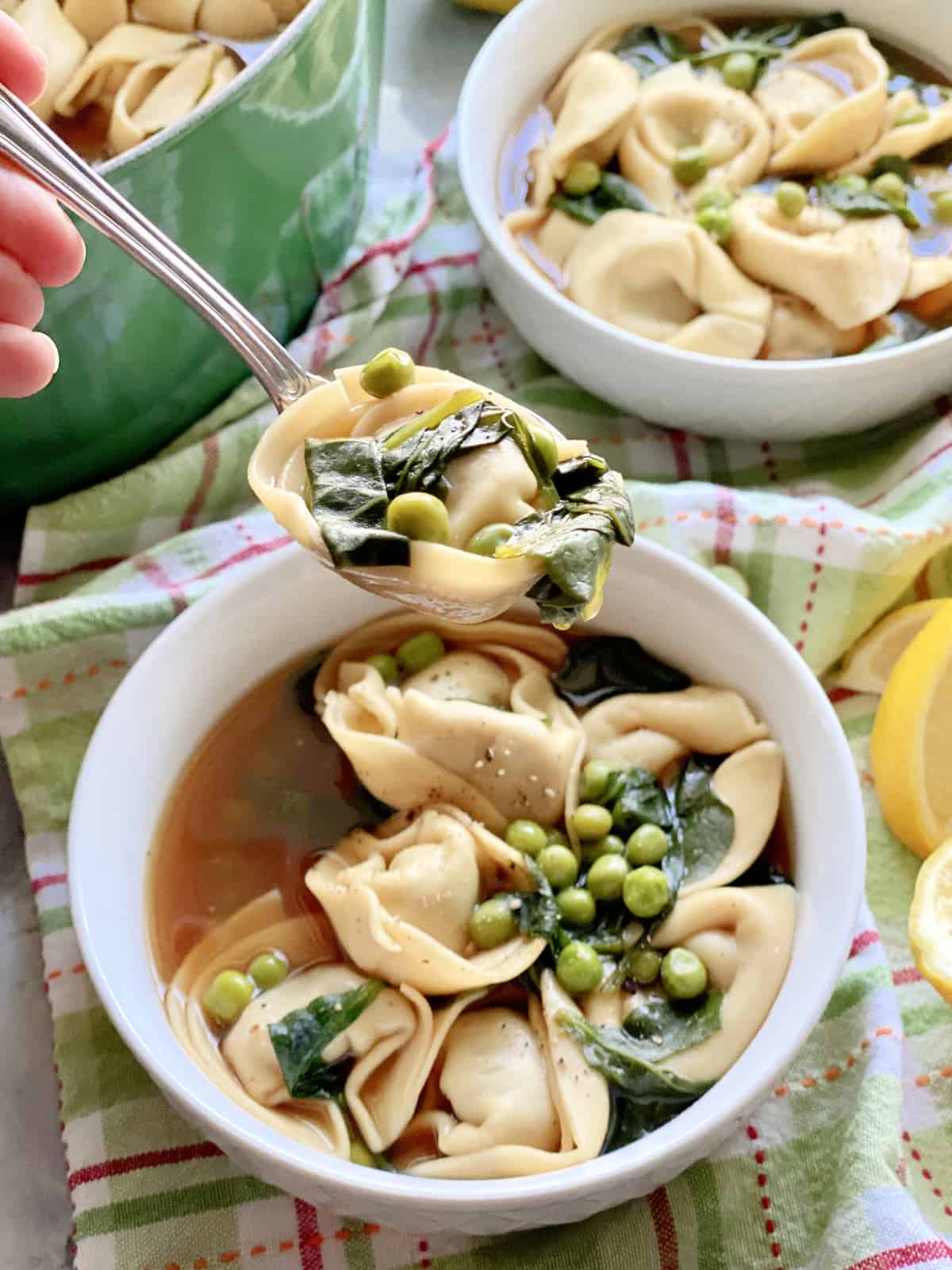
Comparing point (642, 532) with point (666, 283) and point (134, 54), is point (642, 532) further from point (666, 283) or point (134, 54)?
point (134, 54)

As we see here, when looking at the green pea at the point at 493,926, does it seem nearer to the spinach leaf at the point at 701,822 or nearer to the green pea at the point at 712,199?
the spinach leaf at the point at 701,822

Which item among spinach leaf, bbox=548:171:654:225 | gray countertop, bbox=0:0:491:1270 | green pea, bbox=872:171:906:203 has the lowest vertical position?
gray countertop, bbox=0:0:491:1270

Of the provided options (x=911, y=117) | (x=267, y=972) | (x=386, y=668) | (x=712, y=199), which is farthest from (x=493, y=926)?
(x=911, y=117)

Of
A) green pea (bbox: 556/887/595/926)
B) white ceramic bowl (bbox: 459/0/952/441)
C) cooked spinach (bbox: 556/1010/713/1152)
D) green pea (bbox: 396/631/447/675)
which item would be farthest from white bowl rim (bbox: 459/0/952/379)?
cooked spinach (bbox: 556/1010/713/1152)

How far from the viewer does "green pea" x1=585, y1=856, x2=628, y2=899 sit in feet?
6.69

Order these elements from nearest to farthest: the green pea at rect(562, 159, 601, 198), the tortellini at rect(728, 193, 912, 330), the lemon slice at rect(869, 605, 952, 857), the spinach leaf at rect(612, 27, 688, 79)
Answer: the lemon slice at rect(869, 605, 952, 857) < the tortellini at rect(728, 193, 912, 330) < the green pea at rect(562, 159, 601, 198) < the spinach leaf at rect(612, 27, 688, 79)

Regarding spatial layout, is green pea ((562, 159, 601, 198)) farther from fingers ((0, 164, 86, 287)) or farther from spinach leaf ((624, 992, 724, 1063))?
spinach leaf ((624, 992, 724, 1063))

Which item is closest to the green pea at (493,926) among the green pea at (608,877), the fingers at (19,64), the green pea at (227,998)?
Answer: the green pea at (608,877)

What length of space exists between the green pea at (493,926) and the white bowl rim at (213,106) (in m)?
1.21

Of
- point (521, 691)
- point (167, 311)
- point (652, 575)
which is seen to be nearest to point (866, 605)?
point (652, 575)

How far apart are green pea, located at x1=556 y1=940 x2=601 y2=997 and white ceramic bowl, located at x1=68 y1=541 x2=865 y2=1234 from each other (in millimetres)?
260

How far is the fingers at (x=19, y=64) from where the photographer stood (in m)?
1.89

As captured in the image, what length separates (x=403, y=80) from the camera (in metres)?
3.34

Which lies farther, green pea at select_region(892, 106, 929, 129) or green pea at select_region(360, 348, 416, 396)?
green pea at select_region(892, 106, 929, 129)
